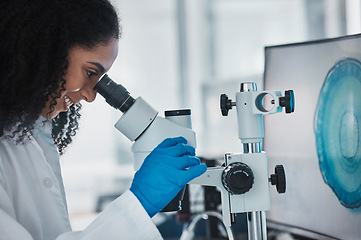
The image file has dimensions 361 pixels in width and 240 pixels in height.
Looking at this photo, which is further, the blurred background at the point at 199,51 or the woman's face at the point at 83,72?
the blurred background at the point at 199,51

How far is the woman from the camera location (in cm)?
86

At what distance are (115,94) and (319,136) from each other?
1.78 feet

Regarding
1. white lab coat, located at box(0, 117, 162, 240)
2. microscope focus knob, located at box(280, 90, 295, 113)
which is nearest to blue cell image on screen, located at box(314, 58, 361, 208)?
microscope focus knob, located at box(280, 90, 295, 113)

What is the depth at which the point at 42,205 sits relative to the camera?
104cm

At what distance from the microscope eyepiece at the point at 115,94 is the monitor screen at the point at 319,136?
19.2 inches

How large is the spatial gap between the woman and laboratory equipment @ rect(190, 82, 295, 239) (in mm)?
70

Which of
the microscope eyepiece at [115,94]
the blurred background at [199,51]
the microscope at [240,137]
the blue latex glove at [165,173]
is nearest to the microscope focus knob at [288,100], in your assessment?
the microscope at [240,137]

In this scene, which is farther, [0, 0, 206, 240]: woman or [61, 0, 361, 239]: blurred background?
[61, 0, 361, 239]: blurred background

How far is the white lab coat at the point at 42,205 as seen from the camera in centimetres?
86

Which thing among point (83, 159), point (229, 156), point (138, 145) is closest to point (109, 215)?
point (138, 145)

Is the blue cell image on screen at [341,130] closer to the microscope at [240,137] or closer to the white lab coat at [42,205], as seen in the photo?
the microscope at [240,137]

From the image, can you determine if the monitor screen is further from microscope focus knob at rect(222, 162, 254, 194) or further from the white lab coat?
the white lab coat

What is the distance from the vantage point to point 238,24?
3.33m

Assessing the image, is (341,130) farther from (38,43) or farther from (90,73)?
(38,43)
